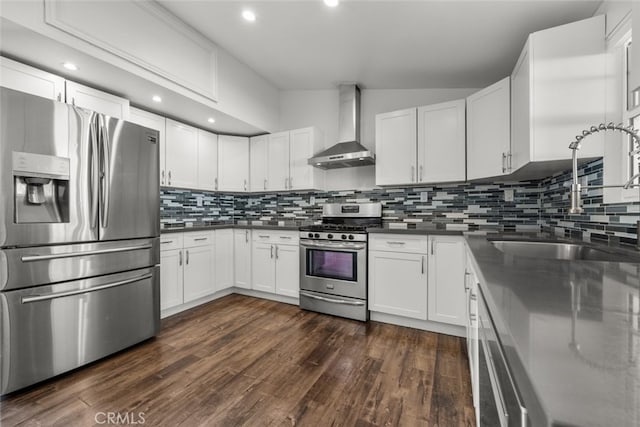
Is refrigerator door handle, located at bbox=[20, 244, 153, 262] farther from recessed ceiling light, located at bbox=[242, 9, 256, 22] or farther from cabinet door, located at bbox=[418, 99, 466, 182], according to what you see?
cabinet door, located at bbox=[418, 99, 466, 182]

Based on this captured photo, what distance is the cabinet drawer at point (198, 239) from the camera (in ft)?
9.66

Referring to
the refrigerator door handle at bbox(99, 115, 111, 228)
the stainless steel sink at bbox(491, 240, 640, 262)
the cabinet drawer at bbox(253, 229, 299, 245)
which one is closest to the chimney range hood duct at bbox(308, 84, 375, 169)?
the cabinet drawer at bbox(253, 229, 299, 245)

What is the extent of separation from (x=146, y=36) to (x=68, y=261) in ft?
5.67

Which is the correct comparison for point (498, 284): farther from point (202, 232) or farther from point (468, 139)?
point (202, 232)

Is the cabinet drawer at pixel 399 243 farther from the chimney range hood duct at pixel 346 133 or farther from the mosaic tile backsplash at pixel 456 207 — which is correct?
the chimney range hood duct at pixel 346 133

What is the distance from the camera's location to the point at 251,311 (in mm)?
2994

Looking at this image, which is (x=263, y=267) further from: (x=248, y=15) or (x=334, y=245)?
(x=248, y=15)

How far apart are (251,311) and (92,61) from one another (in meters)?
2.50

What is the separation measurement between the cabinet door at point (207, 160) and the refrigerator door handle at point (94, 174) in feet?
4.32

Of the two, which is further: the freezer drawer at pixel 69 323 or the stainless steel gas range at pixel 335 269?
the stainless steel gas range at pixel 335 269

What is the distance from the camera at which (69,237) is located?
180 centimetres

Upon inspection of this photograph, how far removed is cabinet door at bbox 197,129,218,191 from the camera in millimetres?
3279

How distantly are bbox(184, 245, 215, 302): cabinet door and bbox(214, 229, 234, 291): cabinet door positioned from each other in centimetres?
9

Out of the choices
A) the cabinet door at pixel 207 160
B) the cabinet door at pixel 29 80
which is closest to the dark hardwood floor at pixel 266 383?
the cabinet door at pixel 207 160
